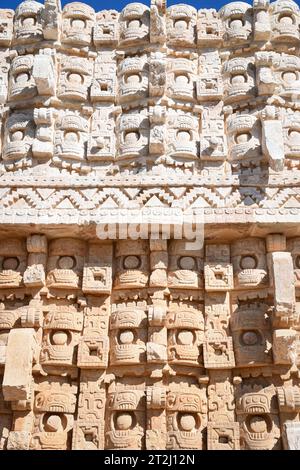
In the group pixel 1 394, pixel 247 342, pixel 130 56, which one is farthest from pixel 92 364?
pixel 130 56

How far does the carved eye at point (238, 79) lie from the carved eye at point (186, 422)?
19.3 ft

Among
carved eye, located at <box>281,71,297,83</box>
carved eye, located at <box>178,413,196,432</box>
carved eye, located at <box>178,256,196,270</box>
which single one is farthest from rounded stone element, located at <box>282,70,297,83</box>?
carved eye, located at <box>178,413,196,432</box>

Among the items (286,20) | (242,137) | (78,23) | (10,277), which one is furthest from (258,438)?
(78,23)

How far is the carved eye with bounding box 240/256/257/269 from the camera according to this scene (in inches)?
340

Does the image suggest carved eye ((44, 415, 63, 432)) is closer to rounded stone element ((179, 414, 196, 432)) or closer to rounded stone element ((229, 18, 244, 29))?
rounded stone element ((179, 414, 196, 432))

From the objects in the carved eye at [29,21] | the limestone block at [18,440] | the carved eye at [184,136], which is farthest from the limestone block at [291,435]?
the carved eye at [29,21]

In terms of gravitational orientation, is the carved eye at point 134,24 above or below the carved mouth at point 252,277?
above

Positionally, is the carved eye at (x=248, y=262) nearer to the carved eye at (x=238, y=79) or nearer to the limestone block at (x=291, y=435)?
the limestone block at (x=291, y=435)

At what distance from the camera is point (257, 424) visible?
303 inches

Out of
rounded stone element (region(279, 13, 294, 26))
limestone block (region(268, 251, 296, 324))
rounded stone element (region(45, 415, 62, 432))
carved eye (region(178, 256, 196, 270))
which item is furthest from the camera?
rounded stone element (region(279, 13, 294, 26))

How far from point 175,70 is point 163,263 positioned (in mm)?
3872

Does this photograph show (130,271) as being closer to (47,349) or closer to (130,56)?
(47,349)

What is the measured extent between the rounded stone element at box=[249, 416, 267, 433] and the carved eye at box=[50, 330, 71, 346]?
2911mm

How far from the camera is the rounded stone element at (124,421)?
7719 millimetres
